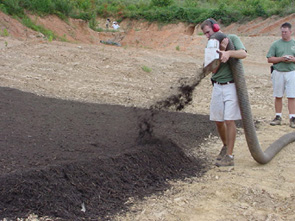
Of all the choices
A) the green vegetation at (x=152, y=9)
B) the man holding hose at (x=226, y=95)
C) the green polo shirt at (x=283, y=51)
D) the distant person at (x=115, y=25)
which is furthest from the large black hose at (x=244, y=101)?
the distant person at (x=115, y=25)

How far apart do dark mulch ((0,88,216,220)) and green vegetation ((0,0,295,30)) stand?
1315 cm

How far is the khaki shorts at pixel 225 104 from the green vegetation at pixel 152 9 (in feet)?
49.0

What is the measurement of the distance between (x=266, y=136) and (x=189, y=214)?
3.36 meters

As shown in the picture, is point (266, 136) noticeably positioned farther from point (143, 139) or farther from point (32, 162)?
point (32, 162)

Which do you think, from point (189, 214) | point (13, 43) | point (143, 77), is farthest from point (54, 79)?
point (189, 214)

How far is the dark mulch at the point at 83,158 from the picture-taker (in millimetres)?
3438

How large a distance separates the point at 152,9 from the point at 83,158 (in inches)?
1120

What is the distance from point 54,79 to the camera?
411 inches

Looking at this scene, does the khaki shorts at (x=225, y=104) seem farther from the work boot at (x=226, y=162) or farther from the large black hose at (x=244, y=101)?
the work boot at (x=226, y=162)

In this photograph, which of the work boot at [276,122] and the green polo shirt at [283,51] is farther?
the work boot at [276,122]

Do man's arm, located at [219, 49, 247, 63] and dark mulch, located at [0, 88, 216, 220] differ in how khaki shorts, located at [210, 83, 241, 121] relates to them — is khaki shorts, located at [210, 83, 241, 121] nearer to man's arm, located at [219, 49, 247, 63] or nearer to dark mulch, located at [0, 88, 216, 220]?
man's arm, located at [219, 49, 247, 63]

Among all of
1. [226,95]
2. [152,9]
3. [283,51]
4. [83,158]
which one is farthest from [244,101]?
[152,9]

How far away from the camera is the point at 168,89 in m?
10.2

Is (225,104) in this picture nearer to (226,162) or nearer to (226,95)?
(226,95)
